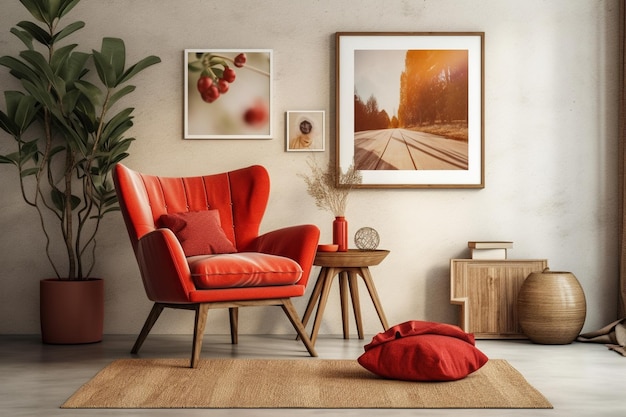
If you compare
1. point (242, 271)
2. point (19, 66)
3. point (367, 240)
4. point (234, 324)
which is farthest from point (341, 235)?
point (19, 66)

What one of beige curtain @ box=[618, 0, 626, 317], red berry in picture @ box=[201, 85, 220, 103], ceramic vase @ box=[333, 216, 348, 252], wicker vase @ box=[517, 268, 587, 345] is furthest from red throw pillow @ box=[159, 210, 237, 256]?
beige curtain @ box=[618, 0, 626, 317]

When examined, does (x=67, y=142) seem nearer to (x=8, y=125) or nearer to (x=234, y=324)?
(x=8, y=125)

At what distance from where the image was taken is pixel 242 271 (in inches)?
145

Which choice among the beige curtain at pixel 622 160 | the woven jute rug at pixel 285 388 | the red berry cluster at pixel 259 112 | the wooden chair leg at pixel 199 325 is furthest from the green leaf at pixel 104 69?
the beige curtain at pixel 622 160

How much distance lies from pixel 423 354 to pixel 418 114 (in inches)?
80.5

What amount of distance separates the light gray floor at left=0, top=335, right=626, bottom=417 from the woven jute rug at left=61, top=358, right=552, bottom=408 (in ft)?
0.25

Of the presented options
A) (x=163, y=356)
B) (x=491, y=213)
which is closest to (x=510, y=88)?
(x=491, y=213)

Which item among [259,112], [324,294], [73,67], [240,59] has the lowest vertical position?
[324,294]

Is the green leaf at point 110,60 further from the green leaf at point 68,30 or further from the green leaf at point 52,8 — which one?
the green leaf at point 52,8

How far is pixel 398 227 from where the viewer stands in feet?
16.1

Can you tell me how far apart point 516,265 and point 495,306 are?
266 mm

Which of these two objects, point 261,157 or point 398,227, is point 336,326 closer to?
point 398,227

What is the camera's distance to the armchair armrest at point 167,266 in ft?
11.9

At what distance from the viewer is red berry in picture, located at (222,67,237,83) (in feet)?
16.0
